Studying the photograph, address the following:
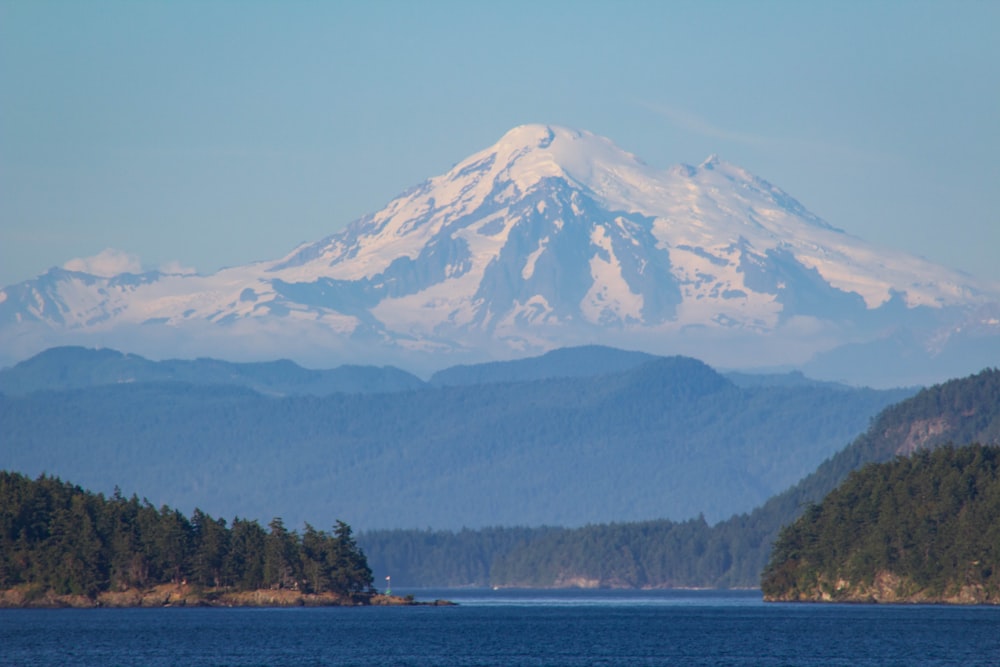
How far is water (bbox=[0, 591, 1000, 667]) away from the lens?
5792 inches

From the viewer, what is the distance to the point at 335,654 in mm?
153250

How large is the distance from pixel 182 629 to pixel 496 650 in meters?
37.2

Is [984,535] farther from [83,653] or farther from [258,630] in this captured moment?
[83,653]

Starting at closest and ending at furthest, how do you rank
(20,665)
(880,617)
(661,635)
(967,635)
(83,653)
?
(20,665) < (83,653) < (967,635) < (661,635) < (880,617)

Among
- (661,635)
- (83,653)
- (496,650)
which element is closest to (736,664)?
(496,650)

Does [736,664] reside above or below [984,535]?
below

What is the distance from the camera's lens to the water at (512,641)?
147125mm

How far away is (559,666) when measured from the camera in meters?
143

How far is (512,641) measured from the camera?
172875mm

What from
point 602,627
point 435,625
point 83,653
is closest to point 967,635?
point 602,627

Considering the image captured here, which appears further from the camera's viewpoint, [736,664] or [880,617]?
[880,617]

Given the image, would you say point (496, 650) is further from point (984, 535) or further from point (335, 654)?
point (984, 535)

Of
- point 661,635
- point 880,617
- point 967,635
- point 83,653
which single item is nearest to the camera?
point 83,653

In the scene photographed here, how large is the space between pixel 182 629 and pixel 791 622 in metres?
56.2
